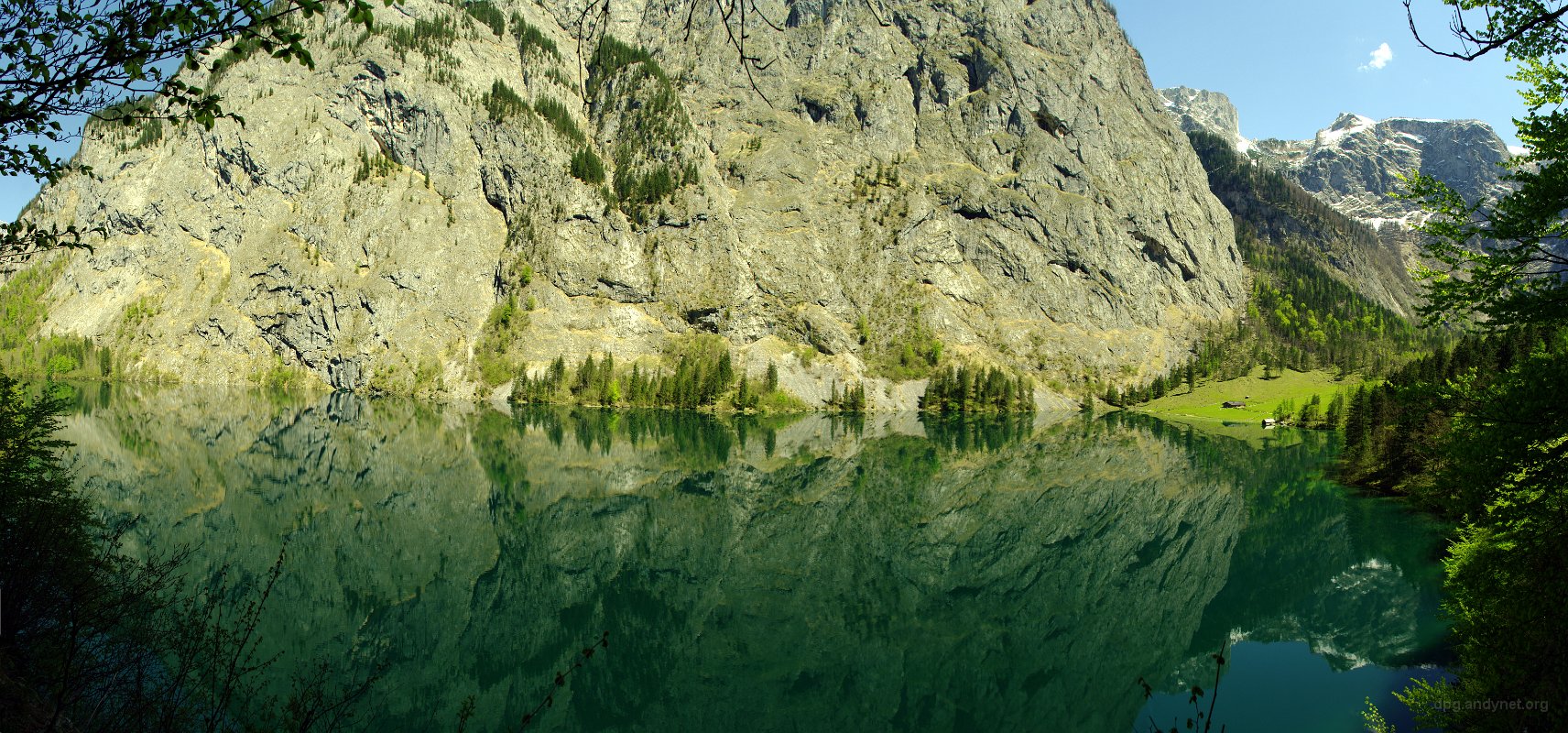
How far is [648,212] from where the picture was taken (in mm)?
140125

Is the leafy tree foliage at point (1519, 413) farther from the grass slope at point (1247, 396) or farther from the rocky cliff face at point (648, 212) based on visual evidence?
the grass slope at point (1247, 396)

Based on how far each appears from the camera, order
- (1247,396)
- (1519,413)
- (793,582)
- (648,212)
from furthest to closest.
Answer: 1. (648,212)
2. (1247,396)
3. (793,582)
4. (1519,413)

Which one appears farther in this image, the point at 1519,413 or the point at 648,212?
the point at 648,212

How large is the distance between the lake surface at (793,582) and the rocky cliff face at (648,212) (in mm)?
73837

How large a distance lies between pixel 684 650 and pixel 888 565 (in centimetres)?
1111

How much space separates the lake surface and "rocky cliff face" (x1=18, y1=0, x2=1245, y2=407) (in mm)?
73837

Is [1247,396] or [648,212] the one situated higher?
[648,212]

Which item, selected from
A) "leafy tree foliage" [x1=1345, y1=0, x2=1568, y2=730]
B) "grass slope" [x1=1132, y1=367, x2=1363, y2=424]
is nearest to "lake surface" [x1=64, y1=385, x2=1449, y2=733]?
"leafy tree foliage" [x1=1345, y1=0, x2=1568, y2=730]

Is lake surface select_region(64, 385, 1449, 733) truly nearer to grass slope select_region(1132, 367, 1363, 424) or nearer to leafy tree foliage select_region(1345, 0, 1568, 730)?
leafy tree foliage select_region(1345, 0, 1568, 730)

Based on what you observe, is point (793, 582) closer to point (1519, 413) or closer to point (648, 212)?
point (1519, 413)

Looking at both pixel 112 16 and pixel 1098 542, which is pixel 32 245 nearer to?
pixel 112 16

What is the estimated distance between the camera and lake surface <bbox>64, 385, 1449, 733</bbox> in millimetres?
18016

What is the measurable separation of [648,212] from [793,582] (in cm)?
12303

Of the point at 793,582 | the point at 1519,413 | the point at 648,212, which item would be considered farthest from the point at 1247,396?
the point at 1519,413
